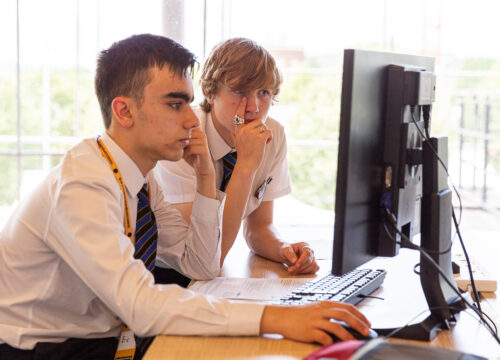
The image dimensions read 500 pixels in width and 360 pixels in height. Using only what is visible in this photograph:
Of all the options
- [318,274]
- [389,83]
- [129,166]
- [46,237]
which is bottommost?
[318,274]

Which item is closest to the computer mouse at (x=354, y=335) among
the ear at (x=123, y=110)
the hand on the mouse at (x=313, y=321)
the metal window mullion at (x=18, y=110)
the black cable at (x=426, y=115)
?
the hand on the mouse at (x=313, y=321)

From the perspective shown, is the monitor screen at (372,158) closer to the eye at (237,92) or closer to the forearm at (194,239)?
the forearm at (194,239)

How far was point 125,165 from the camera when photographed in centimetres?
135

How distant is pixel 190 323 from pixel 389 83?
535 millimetres

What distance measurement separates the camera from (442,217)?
46.6 inches

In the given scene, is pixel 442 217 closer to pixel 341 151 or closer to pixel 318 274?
pixel 341 151

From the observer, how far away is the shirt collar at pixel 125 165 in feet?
4.42

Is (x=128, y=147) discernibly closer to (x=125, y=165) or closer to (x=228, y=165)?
(x=125, y=165)

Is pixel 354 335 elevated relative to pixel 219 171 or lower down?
lower down

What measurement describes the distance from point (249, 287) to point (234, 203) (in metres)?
0.31

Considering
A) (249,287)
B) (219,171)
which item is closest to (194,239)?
(249,287)

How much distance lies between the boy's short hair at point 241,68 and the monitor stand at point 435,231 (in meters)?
0.63

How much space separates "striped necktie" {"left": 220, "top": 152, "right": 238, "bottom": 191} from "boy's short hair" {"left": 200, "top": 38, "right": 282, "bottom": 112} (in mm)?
177

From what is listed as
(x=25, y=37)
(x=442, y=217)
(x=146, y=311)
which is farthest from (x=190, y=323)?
(x=25, y=37)
